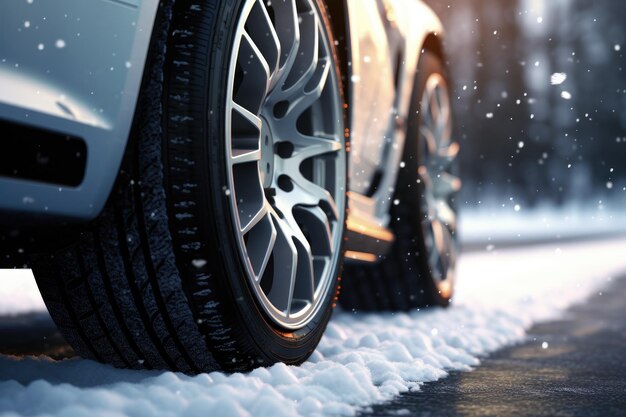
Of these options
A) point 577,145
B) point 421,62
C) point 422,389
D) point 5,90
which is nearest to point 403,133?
point 421,62

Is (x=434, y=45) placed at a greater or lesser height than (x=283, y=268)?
greater

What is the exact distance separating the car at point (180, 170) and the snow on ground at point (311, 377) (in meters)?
0.09

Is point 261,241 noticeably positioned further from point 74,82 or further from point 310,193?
point 74,82

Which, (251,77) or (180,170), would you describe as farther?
(251,77)

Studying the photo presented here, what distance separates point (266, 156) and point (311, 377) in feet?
2.38

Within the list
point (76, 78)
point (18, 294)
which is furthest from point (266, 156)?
point (18, 294)

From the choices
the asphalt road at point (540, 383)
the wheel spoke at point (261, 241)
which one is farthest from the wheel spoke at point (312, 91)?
the asphalt road at point (540, 383)

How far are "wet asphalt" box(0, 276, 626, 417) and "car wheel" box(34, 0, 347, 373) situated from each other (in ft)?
1.49

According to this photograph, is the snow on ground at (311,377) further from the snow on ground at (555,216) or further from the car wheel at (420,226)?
the snow on ground at (555,216)

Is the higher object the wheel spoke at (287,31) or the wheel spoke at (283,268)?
the wheel spoke at (287,31)

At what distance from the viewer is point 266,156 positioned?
2857 mm

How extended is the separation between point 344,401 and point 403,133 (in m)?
2.16

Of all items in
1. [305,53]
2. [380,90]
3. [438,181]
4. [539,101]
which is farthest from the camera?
[539,101]

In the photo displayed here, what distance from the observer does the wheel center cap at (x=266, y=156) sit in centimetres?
283
